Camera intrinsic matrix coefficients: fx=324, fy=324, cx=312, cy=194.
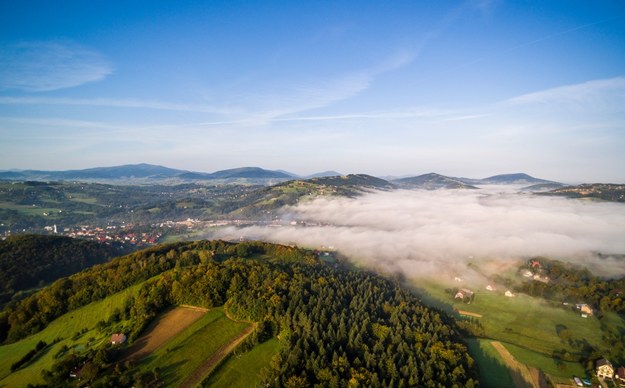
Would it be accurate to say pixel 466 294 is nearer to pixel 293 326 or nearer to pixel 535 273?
pixel 535 273

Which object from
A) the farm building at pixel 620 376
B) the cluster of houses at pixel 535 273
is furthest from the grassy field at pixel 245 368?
the cluster of houses at pixel 535 273

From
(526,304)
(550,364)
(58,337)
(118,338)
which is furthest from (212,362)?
(526,304)

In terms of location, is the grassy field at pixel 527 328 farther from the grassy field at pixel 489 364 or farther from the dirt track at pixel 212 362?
the dirt track at pixel 212 362

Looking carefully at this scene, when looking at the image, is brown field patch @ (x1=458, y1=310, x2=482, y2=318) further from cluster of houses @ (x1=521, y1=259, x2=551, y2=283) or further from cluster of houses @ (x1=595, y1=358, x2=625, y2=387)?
cluster of houses @ (x1=521, y1=259, x2=551, y2=283)

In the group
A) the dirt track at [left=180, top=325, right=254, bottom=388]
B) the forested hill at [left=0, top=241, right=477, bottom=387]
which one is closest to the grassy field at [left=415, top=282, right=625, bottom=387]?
the forested hill at [left=0, top=241, right=477, bottom=387]

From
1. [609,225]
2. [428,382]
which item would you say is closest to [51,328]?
[428,382]
